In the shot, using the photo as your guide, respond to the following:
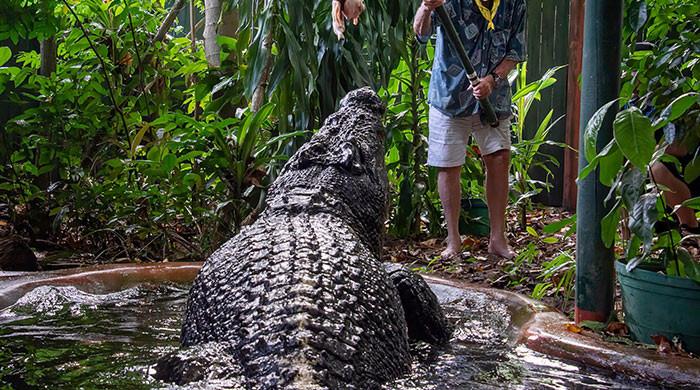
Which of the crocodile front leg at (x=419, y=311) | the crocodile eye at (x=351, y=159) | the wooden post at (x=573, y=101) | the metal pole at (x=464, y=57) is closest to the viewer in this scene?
the crocodile front leg at (x=419, y=311)

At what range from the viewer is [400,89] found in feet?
20.6

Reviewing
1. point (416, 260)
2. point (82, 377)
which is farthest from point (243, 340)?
point (416, 260)

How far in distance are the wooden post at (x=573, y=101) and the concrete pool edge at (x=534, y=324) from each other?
4.18 m

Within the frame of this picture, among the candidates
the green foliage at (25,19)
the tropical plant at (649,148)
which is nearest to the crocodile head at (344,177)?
the tropical plant at (649,148)

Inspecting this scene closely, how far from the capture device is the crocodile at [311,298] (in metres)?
1.72

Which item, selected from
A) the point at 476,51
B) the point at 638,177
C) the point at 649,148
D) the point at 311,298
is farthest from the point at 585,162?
the point at 476,51

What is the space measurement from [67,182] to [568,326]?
3.73 meters

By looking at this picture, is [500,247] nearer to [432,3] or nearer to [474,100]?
[474,100]

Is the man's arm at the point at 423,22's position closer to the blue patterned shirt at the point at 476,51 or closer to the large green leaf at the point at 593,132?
the blue patterned shirt at the point at 476,51

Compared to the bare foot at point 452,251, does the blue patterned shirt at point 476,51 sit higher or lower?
higher

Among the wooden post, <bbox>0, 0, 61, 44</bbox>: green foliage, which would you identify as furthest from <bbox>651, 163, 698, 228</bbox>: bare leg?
<bbox>0, 0, 61, 44</bbox>: green foliage

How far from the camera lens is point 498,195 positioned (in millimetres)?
4633

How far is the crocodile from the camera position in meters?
1.72

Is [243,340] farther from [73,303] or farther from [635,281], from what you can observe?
Result: [73,303]
